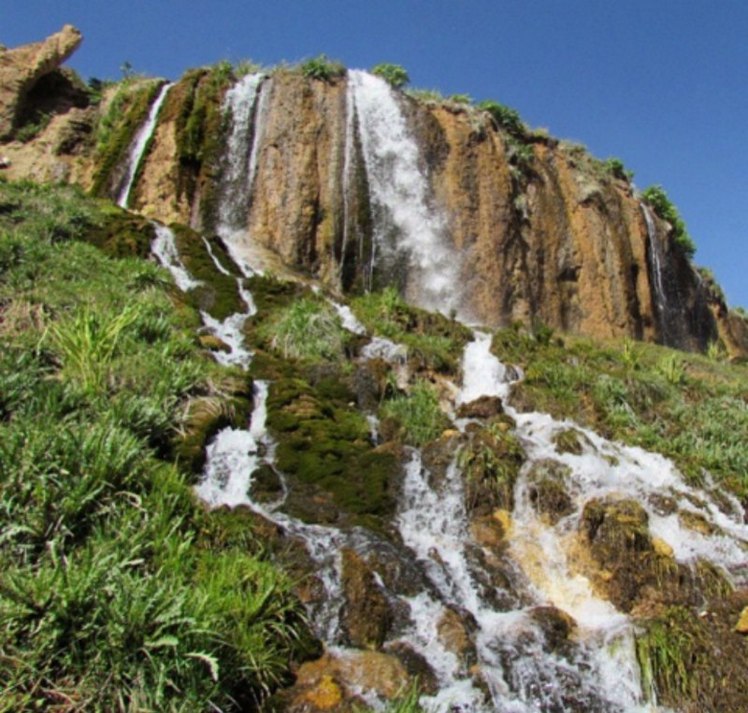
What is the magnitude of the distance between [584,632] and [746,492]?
4.53m

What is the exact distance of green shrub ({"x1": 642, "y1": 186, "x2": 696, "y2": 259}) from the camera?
31.2 metres

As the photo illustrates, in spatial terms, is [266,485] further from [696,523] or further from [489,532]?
[696,523]

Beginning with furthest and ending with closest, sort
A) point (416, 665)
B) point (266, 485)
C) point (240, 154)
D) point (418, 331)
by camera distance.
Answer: point (240, 154) → point (418, 331) → point (266, 485) → point (416, 665)

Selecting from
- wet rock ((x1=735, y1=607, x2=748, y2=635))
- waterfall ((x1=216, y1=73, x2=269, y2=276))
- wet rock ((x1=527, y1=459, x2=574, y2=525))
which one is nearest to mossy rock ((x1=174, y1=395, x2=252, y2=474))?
wet rock ((x1=527, y1=459, x2=574, y2=525))

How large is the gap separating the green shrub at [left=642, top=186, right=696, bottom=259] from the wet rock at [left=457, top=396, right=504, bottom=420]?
21.8 m

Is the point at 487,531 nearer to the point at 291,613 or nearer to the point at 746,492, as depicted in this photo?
the point at 291,613

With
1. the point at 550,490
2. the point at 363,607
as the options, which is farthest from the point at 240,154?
the point at 363,607

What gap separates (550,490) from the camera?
9586mm

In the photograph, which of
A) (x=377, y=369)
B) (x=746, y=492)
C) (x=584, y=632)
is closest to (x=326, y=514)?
(x=584, y=632)

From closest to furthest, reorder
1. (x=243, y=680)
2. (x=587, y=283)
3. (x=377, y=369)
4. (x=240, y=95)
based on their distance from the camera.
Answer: (x=243, y=680) → (x=377, y=369) → (x=240, y=95) → (x=587, y=283)

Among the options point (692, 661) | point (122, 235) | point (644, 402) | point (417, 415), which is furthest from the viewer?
point (122, 235)

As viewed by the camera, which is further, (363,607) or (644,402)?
(644,402)

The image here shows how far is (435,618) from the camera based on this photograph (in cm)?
717

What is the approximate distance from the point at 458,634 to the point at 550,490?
316cm
